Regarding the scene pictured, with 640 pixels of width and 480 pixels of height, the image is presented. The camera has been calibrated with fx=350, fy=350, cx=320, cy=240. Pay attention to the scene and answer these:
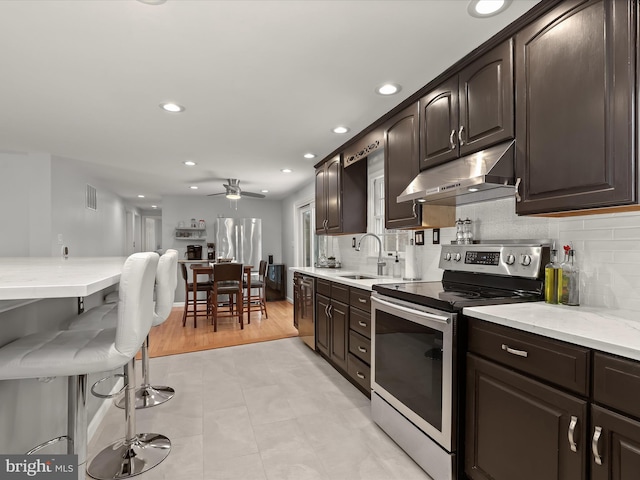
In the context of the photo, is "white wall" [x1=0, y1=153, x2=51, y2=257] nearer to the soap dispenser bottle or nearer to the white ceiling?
the white ceiling

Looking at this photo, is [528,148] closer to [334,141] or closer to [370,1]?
[370,1]

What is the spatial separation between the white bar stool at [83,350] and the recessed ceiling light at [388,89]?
6.16 ft

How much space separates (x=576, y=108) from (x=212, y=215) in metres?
6.98

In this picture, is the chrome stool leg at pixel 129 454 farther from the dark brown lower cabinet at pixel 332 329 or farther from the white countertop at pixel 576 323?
the white countertop at pixel 576 323

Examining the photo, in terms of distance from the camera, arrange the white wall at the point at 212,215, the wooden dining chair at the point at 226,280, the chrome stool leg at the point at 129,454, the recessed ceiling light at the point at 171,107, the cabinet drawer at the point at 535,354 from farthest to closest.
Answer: the white wall at the point at 212,215 < the wooden dining chair at the point at 226,280 < the recessed ceiling light at the point at 171,107 < the chrome stool leg at the point at 129,454 < the cabinet drawer at the point at 535,354

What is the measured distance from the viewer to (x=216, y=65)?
84.2 inches

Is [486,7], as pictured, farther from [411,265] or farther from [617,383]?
[411,265]

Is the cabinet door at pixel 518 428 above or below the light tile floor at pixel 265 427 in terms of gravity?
above

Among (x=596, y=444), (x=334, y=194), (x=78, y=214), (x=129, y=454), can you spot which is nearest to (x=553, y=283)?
(x=596, y=444)

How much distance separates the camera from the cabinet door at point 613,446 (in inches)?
39.7

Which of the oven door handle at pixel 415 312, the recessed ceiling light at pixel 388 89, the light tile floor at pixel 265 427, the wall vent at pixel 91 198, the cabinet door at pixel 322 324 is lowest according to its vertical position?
the light tile floor at pixel 265 427

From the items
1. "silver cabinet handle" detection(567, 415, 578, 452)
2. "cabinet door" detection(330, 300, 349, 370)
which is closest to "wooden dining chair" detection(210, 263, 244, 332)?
"cabinet door" detection(330, 300, 349, 370)

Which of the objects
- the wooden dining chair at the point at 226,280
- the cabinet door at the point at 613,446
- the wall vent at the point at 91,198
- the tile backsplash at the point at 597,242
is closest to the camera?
the cabinet door at the point at 613,446

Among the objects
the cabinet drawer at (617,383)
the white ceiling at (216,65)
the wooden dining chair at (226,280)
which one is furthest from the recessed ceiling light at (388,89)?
the wooden dining chair at (226,280)
